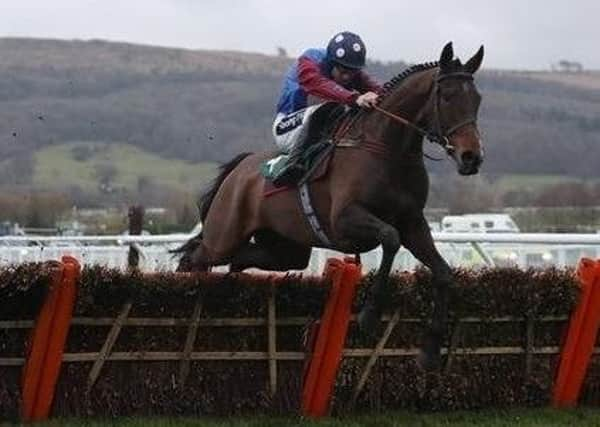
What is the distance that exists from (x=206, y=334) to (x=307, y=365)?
2.10ft

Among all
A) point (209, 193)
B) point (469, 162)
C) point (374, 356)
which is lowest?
point (374, 356)

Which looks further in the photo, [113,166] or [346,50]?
[113,166]

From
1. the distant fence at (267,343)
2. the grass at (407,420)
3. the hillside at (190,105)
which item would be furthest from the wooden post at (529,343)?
the hillside at (190,105)

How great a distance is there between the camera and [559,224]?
Result: 89.9ft

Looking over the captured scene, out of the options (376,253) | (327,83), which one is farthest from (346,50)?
(376,253)

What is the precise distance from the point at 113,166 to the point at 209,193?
59899mm

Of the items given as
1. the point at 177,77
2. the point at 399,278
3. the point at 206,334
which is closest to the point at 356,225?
the point at 399,278

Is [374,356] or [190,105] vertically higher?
[374,356]

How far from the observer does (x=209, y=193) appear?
8250 millimetres

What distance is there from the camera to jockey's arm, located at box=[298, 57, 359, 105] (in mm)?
6910

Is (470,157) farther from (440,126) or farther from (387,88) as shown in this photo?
(387,88)

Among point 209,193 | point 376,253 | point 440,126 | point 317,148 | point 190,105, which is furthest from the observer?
point 190,105

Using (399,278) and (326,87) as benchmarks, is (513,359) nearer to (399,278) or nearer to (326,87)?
Answer: (399,278)

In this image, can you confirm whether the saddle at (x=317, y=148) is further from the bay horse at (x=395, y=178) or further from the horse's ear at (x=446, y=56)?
the horse's ear at (x=446, y=56)
